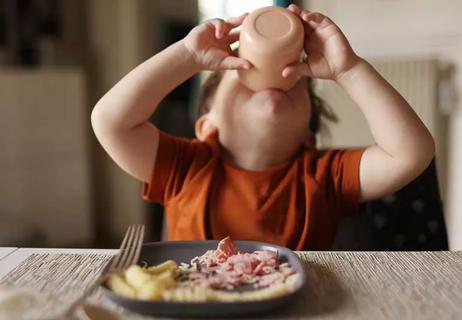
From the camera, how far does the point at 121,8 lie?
9.11ft

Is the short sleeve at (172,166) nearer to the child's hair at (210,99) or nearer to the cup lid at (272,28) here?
the child's hair at (210,99)

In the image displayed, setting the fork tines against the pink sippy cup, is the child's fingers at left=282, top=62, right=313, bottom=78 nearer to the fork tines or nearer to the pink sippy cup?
the pink sippy cup

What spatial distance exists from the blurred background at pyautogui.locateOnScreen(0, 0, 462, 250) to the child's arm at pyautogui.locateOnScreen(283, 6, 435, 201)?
1325mm

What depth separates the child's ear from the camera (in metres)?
0.93

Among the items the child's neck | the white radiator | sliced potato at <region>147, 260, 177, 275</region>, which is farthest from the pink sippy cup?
the white radiator

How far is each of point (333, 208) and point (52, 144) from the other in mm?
2102

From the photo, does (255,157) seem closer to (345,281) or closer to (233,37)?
(233,37)

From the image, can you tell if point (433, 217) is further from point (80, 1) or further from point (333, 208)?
point (80, 1)

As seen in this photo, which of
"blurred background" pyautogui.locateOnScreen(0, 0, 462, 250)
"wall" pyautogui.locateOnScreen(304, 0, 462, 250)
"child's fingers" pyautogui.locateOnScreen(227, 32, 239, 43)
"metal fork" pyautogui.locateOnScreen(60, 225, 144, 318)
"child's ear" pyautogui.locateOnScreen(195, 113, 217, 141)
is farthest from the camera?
"blurred background" pyautogui.locateOnScreen(0, 0, 462, 250)

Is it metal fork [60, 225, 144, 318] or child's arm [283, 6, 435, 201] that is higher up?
child's arm [283, 6, 435, 201]

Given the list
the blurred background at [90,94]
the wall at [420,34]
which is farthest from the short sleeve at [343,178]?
the blurred background at [90,94]

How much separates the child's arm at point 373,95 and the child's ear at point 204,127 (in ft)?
0.72

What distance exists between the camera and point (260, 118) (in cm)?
83

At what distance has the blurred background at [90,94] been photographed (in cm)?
215
